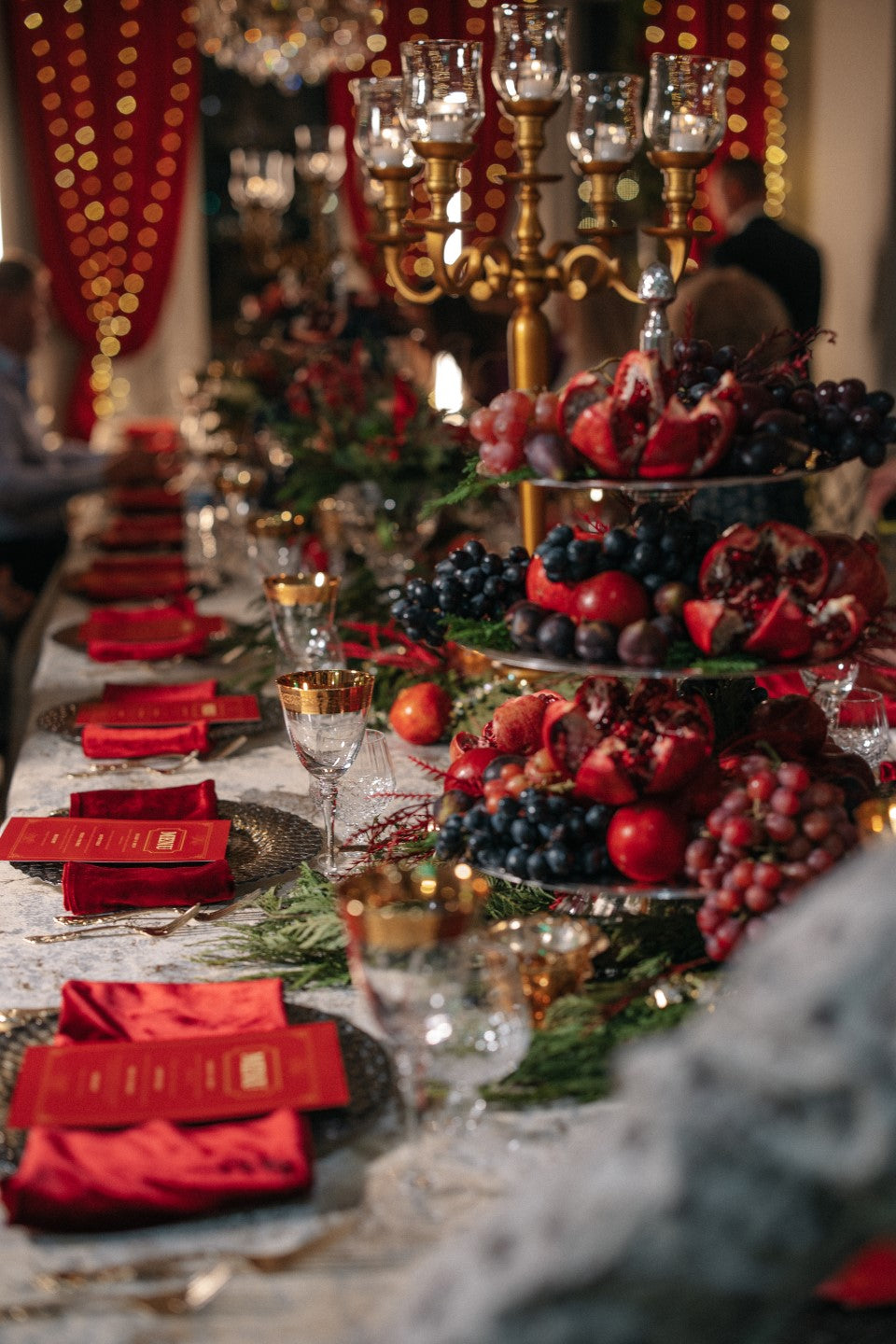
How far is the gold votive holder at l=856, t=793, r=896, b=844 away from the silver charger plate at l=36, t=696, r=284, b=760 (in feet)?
3.19

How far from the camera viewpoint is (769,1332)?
0.65 metres

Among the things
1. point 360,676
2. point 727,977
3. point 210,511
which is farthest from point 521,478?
point 210,511

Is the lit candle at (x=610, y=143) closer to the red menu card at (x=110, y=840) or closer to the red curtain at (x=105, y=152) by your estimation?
the red menu card at (x=110, y=840)

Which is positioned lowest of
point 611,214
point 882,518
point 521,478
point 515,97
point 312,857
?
point 882,518

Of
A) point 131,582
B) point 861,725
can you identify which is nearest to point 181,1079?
point 861,725

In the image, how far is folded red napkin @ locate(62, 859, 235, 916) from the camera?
134 cm

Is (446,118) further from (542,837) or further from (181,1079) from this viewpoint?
(181,1079)

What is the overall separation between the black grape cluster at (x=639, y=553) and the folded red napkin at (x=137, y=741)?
31.3 inches

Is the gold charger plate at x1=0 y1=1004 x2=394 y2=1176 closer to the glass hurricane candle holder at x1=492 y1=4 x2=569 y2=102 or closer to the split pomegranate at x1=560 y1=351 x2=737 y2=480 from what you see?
the split pomegranate at x1=560 y1=351 x2=737 y2=480

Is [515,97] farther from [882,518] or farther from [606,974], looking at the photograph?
[882,518]

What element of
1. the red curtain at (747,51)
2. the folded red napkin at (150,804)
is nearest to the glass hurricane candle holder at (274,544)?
the folded red napkin at (150,804)

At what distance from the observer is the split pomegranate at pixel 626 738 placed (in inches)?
44.6

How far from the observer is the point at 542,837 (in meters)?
Result: 1.14

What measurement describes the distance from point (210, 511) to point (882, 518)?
158 centimetres
